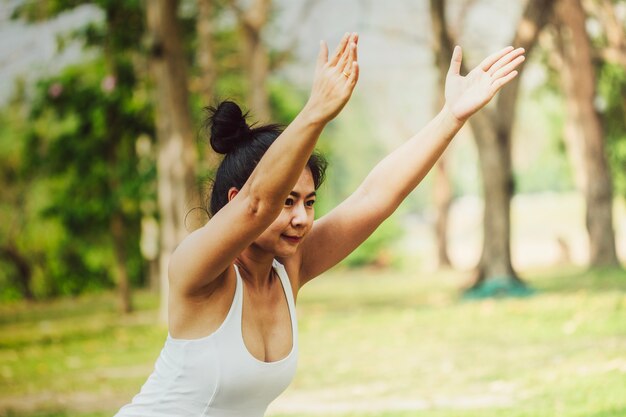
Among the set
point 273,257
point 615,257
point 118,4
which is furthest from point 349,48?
point 615,257

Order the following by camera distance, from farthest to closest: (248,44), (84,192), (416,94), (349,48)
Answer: (416,94), (248,44), (84,192), (349,48)

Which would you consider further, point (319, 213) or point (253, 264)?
point (319, 213)

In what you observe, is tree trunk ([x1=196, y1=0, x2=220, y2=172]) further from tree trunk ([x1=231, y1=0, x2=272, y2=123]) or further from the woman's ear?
the woman's ear

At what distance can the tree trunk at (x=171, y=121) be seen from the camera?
1377 cm

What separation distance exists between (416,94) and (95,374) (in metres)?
41.1

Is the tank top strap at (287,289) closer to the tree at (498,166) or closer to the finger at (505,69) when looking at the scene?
the finger at (505,69)

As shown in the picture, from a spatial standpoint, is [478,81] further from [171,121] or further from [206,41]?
[206,41]

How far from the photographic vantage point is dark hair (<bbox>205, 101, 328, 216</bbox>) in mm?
2842

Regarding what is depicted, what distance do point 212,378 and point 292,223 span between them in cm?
47

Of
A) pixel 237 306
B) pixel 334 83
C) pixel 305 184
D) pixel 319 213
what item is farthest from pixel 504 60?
pixel 319 213

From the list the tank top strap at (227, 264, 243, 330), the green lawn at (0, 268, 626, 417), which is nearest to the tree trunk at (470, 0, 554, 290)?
the green lawn at (0, 268, 626, 417)

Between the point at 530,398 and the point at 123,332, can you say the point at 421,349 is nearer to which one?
the point at 530,398

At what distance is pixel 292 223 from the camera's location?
2.80 m

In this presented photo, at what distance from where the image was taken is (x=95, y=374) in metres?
10.3
